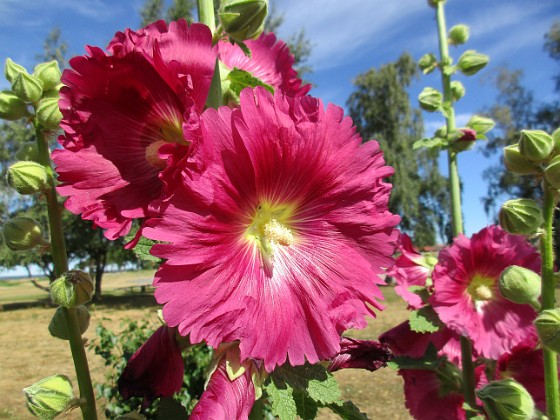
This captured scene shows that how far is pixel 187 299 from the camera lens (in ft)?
1.96

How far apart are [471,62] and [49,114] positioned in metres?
1.76

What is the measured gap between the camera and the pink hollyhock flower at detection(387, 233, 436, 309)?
5.65 ft

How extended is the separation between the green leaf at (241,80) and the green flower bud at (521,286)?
69 centimetres

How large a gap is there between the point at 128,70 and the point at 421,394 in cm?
146

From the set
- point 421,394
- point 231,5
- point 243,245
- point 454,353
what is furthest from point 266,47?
point 454,353

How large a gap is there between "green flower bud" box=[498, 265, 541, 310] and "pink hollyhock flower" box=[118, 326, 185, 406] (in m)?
0.71

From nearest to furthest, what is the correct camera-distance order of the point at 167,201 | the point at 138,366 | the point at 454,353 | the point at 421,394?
the point at 167,201
the point at 138,366
the point at 421,394
the point at 454,353

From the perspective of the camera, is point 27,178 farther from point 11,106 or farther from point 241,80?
point 241,80

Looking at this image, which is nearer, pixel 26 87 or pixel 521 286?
pixel 26 87

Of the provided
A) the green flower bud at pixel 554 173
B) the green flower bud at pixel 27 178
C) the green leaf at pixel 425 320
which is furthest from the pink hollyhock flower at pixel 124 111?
the green leaf at pixel 425 320

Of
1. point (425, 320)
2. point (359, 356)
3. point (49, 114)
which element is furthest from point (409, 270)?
point (49, 114)

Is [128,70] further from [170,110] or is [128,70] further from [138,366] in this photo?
[138,366]

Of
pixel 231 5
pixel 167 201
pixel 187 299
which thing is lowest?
pixel 187 299

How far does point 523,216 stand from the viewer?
1060 millimetres
